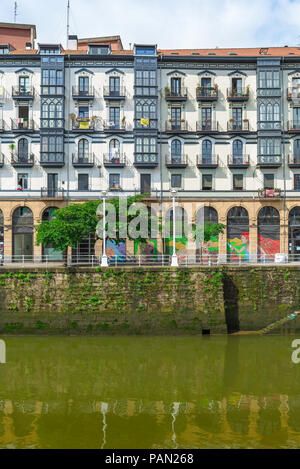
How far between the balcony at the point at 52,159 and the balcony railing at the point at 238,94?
59.5 ft

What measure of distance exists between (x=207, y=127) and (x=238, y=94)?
4.73 m

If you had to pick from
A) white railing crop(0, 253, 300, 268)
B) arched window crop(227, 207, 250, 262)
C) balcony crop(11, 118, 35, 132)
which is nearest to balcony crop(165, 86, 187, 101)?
arched window crop(227, 207, 250, 262)

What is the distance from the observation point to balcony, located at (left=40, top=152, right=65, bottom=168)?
4162 cm

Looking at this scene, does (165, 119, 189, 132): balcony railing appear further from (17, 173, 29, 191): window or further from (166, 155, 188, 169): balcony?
(17, 173, 29, 191): window

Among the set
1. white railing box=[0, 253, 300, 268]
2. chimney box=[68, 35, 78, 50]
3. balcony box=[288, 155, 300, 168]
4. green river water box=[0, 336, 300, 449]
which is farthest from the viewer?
chimney box=[68, 35, 78, 50]

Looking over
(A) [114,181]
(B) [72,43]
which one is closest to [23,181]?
(A) [114,181]

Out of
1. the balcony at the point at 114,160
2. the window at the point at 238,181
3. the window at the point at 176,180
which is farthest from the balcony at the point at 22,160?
the window at the point at 238,181

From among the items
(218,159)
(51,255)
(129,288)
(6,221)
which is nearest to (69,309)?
(129,288)

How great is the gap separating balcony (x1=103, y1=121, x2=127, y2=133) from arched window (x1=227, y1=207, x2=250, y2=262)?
13895 mm

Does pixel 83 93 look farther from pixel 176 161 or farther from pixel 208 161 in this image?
pixel 208 161

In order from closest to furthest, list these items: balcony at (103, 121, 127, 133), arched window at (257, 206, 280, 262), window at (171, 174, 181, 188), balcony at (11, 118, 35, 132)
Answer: balcony at (11, 118, 35, 132) → arched window at (257, 206, 280, 262) → balcony at (103, 121, 127, 133) → window at (171, 174, 181, 188)

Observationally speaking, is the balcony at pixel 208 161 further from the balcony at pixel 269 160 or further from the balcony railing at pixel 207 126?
the balcony at pixel 269 160

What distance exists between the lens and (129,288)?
2744 cm
